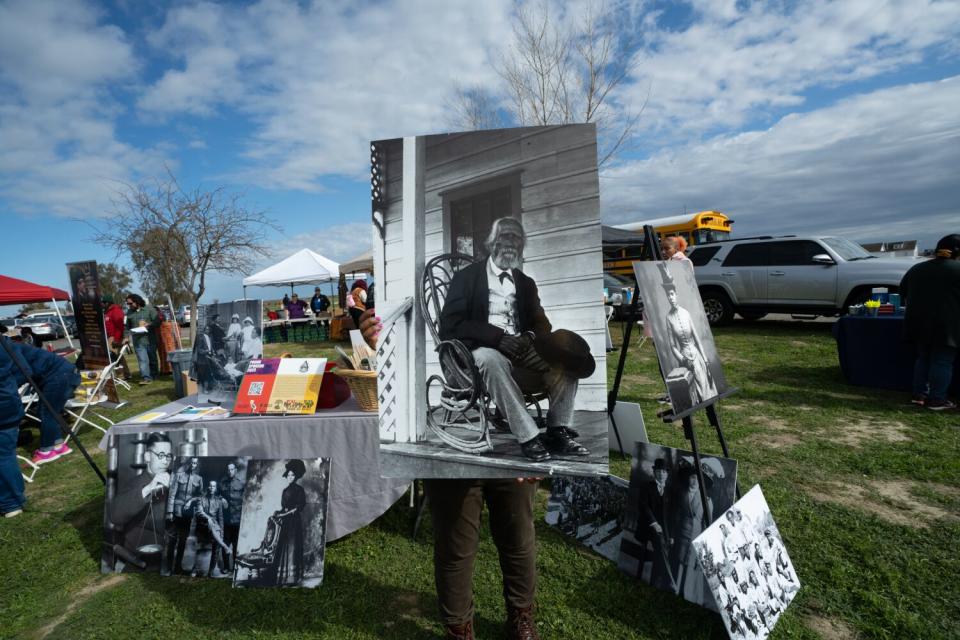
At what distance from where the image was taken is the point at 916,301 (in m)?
4.97

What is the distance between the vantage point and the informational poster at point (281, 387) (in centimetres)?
305

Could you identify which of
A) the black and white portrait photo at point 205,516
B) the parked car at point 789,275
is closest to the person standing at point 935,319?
the parked car at point 789,275

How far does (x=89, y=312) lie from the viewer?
→ 7.75 meters

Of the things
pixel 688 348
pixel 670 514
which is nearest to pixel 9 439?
pixel 670 514

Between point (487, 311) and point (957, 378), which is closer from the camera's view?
point (487, 311)

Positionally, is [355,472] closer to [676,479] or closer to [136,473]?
[136,473]

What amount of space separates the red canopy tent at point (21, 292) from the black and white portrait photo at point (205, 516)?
5851mm

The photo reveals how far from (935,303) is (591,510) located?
14.5 ft

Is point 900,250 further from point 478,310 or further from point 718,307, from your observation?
point 478,310

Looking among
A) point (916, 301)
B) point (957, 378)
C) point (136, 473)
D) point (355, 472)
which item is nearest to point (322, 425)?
point (355, 472)

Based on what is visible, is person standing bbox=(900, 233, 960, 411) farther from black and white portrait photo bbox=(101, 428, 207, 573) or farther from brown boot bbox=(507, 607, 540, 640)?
black and white portrait photo bbox=(101, 428, 207, 573)

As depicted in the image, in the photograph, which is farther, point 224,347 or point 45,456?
point 45,456

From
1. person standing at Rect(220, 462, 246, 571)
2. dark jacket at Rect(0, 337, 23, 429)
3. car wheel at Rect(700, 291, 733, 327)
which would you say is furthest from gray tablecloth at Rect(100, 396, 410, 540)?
car wheel at Rect(700, 291, 733, 327)

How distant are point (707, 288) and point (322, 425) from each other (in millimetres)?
10011
